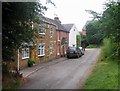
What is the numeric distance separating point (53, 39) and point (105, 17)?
20220 millimetres

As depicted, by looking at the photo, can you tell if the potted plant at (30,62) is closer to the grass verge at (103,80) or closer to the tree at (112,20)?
the grass verge at (103,80)

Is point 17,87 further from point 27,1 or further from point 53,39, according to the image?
point 53,39

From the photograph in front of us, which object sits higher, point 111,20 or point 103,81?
point 111,20

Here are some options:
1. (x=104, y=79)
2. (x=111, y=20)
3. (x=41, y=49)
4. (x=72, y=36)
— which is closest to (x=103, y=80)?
(x=104, y=79)

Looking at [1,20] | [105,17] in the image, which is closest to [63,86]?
[1,20]

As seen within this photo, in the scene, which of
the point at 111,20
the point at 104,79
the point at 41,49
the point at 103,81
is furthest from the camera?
the point at 41,49

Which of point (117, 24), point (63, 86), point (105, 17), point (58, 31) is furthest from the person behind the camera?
point (58, 31)

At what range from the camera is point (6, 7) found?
43.6 ft

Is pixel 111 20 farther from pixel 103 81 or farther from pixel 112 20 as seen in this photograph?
pixel 103 81

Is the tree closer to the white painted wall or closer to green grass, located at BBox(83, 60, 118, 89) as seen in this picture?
green grass, located at BBox(83, 60, 118, 89)

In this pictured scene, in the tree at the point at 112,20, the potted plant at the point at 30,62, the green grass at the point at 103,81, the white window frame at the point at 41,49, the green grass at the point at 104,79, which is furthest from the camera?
the white window frame at the point at 41,49

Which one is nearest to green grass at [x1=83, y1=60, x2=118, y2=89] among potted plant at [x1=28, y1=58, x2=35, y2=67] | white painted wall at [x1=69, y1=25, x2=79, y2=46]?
potted plant at [x1=28, y1=58, x2=35, y2=67]

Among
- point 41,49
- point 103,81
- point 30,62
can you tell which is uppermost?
point 41,49

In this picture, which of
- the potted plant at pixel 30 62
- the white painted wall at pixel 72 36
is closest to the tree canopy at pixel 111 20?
the potted plant at pixel 30 62
